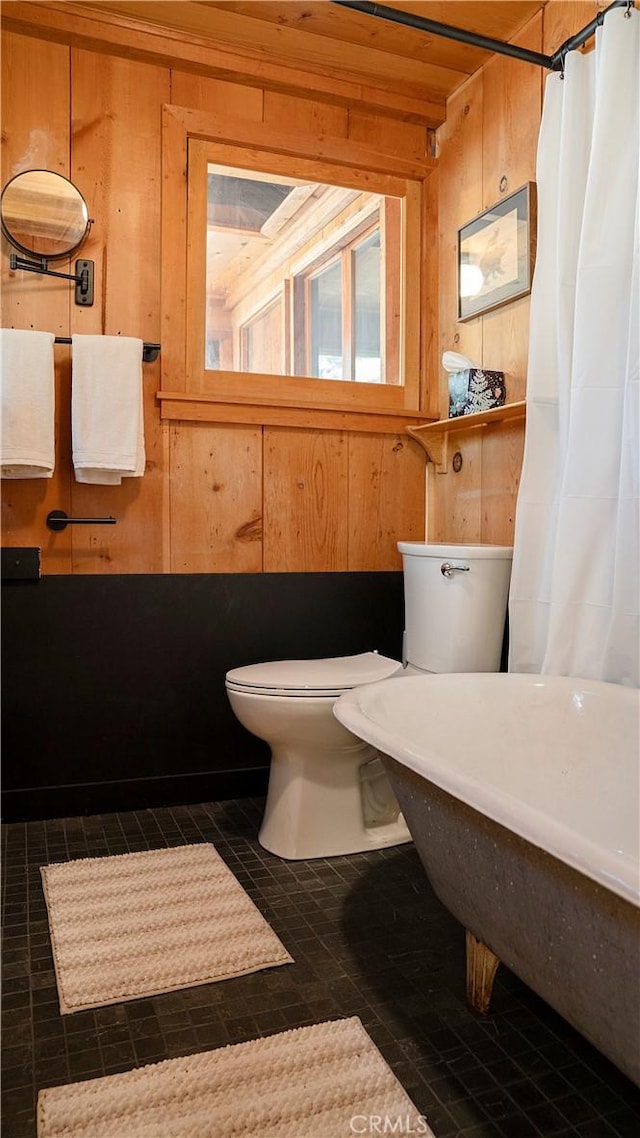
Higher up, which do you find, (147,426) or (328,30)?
(328,30)

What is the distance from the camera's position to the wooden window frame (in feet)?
7.91

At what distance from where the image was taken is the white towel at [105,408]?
222 centimetres

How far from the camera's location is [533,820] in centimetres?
89

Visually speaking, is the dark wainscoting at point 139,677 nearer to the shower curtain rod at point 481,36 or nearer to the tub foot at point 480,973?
the tub foot at point 480,973

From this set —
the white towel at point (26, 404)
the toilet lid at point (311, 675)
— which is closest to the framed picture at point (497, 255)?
the toilet lid at point (311, 675)

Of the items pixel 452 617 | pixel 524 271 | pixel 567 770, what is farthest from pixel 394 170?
pixel 567 770

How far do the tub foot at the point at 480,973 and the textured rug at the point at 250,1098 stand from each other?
22cm

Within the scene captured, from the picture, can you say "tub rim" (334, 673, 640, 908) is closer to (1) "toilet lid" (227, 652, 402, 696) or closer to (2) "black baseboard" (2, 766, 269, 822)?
(1) "toilet lid" (227, 652, 402, 696)

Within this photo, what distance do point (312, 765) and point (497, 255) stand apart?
1658mm

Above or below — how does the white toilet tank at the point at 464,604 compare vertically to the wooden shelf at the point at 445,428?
below

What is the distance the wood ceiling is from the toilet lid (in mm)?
1884

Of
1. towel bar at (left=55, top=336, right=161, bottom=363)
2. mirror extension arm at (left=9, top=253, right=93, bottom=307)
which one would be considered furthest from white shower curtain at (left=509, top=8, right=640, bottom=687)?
mirror extension arm at (left=9, top=253, right=93, bottom=307)

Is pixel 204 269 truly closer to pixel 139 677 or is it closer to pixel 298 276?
pixel 298 276

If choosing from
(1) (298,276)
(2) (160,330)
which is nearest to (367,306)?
(1) (298,276)
